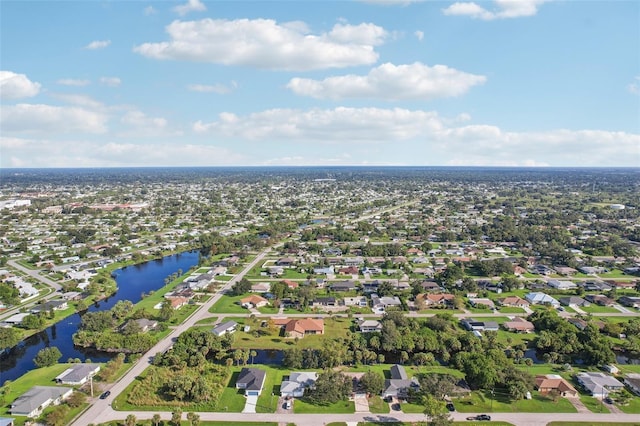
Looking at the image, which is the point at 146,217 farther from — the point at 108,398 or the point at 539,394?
the point at 539,394

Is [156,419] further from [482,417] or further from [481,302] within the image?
[481,302]

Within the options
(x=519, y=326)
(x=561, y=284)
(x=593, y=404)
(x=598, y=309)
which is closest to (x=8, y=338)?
(x=593, y=404)

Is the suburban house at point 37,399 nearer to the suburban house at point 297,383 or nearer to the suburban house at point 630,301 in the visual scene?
the suburban house at point 297,383

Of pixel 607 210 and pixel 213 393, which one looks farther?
pixel 607 210

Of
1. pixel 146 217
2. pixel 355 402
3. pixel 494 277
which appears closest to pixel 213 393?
pixel 355 402

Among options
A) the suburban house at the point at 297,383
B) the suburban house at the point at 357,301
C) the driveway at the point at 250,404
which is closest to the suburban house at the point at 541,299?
the suburban house at the point at 357,301
